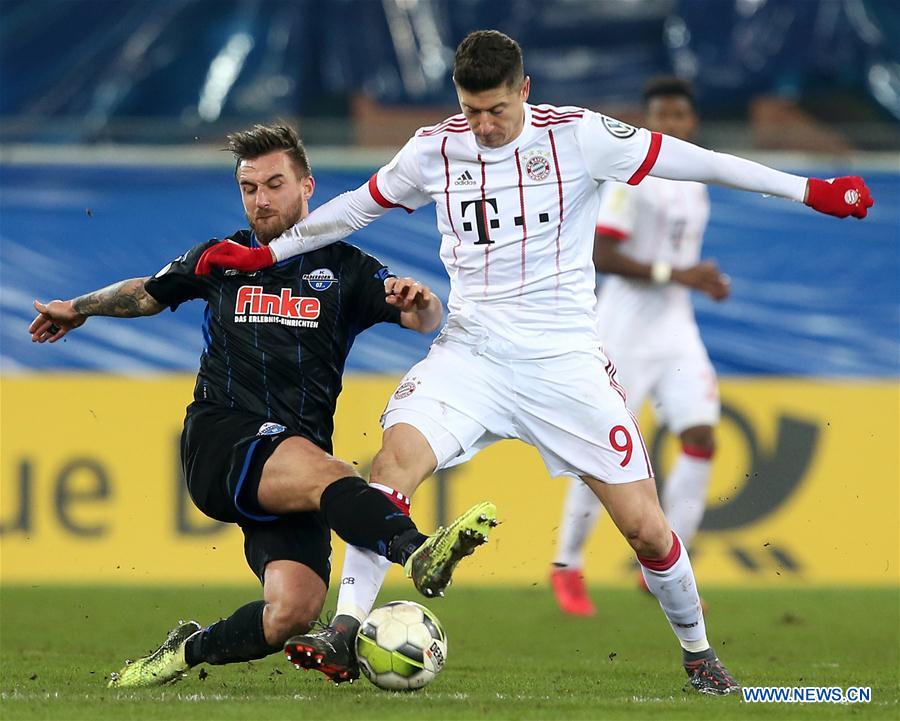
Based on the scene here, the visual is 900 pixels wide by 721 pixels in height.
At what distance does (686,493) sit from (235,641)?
410cm

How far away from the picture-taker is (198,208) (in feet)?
39.2

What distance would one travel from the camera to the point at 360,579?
17.8 ft

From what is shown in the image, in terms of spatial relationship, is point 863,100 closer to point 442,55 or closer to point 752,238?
point 752,238

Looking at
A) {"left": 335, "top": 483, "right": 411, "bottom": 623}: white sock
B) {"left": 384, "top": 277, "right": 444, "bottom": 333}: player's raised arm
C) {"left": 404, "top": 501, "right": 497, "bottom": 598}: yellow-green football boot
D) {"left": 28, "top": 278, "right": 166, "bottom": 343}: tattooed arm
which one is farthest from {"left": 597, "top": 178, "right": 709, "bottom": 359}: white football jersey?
{"left": 404, "top": 501, "right": 497, "bottom": 598}: yellow-green football boot

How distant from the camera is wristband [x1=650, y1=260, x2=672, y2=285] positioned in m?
9.16

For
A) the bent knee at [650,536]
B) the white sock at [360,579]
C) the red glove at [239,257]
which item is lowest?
the white sock at [360,579]

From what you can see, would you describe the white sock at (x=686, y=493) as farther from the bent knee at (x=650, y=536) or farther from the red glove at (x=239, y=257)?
the red glove at (x=239, y=257)

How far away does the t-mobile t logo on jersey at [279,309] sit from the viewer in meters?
5.80

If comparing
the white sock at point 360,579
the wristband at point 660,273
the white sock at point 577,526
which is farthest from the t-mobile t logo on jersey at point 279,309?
the wristband at point 660,273

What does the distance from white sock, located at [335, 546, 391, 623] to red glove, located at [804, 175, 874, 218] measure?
1.98m

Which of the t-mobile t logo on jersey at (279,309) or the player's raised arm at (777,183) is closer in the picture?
the player's raised arm at (777,183)

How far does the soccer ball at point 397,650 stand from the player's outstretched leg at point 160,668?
924 mm

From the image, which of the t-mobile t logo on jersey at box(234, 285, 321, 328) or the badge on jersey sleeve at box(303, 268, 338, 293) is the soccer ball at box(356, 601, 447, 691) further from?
the badge on jersey sleeve at box(303, 268, 338, 293)

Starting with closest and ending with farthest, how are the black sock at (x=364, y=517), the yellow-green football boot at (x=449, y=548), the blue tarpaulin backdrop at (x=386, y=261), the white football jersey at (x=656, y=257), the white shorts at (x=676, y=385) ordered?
the yellow-green football boot at (x=449, y=548) < the black sock at (x=364, y=517) < the white shorts at (x=676, y=385) < the white football jersey at (x=656, y=257) < the blue tarpaulin backdrop at (x=386, y=261)
